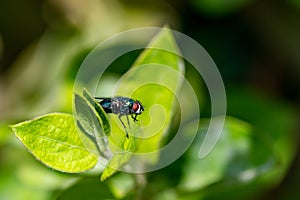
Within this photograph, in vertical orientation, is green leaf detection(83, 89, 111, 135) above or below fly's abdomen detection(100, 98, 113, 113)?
below

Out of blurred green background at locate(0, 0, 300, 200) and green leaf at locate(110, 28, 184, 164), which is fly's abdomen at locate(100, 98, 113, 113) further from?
blurred green background at locate(0, 0, 300, 200)

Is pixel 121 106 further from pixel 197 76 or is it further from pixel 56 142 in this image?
pixel 197 76

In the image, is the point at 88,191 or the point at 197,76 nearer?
the point at 88,191

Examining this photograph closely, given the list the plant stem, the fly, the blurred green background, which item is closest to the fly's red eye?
the fly

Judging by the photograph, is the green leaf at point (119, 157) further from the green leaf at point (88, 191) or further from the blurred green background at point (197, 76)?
the blurred green background at point (197, 76)

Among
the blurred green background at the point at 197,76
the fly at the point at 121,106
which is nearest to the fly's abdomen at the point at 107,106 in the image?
the fly at the point at 121,106

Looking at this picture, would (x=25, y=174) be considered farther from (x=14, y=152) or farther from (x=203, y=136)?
(x=203, y=136)

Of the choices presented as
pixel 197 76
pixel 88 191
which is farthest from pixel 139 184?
pixel 197 76
